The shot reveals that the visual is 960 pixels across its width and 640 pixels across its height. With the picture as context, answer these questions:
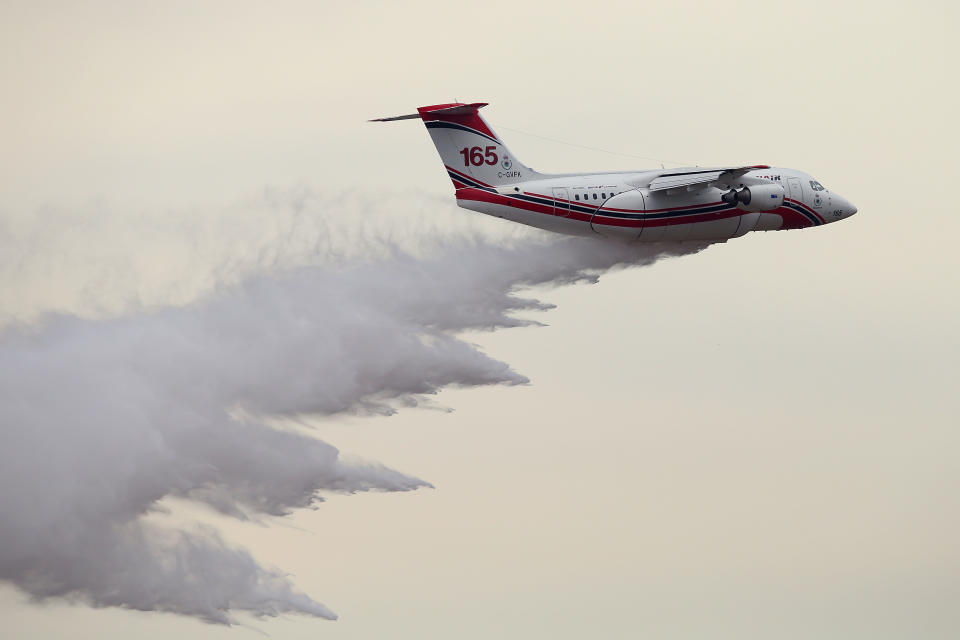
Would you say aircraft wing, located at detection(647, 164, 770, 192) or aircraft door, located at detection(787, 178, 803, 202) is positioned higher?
aircraft door, located at detection(787, 178, 803, 202)

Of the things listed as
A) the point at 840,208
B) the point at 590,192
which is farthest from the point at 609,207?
the point at 840,208

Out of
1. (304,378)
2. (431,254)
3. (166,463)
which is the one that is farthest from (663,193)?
(166,463)

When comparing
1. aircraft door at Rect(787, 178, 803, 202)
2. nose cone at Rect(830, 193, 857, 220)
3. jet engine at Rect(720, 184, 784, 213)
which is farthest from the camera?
nose cone at Rect(830, 193, 857, 220)

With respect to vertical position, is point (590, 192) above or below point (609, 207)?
above

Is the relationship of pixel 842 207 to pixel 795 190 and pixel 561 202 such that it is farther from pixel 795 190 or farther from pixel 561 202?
pixel 561 202

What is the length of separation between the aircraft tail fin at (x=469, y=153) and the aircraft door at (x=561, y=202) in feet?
2.79

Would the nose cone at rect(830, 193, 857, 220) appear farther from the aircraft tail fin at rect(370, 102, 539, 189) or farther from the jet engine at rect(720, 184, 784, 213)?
the aircraft tail fin at rect(370, 102, 539, 189)

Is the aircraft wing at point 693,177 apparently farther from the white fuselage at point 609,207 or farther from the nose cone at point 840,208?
the nose cone at point 840,208

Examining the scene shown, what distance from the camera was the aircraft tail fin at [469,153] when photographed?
48031mm

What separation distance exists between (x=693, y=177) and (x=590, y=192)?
2207 mm

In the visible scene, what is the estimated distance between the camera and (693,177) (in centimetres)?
4816

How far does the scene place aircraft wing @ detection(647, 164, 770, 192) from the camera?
157 ft

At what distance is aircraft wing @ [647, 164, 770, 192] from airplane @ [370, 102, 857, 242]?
2cm

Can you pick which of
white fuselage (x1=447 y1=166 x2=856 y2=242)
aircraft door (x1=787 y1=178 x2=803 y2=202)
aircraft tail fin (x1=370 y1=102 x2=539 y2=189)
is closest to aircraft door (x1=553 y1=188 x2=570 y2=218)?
white fuselage (x1=447 y1=166 x2=856 y2=242)
